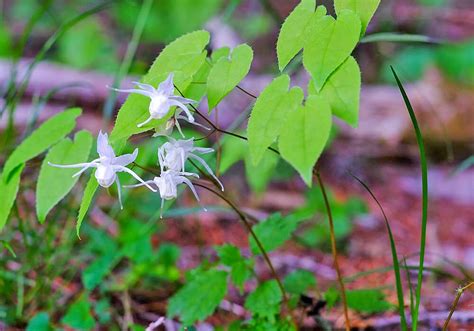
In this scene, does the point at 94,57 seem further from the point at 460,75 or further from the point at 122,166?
the point at 122,166

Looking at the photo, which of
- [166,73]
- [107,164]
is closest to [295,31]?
[166,73]

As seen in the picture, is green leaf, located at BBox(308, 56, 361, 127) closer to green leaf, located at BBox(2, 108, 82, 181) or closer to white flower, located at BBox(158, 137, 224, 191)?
white flower, located at BBox(158, 137, 224, 191)

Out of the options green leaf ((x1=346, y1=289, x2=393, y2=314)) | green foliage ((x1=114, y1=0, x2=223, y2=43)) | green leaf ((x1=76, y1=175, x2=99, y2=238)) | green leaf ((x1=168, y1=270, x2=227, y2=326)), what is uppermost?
green foliage ((x1=114, y1=0, x2=223, y2=43))

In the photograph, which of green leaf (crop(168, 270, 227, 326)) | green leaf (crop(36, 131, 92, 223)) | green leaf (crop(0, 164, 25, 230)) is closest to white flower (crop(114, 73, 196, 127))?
green leaf (crop(36, 131, 92, 223))

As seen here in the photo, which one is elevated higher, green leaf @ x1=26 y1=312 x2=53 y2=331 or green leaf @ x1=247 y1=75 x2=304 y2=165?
green leaf @ x1=247 y1=75 x2=304 y2=165

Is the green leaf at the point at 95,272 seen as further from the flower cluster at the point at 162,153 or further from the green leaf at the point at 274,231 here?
the flower cluster at the point at 162,153

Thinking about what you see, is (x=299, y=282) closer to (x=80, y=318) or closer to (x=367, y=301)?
(x=367, y=301)

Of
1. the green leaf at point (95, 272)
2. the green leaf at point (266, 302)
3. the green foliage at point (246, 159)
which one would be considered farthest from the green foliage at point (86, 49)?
the green leaf at point (266, 302)

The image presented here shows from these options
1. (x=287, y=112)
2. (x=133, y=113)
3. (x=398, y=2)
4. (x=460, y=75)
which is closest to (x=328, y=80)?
(x=287, y=112)
